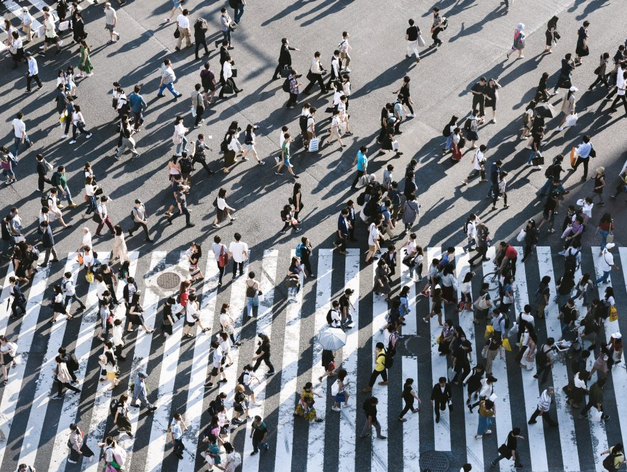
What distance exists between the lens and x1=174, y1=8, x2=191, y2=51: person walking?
39.0m

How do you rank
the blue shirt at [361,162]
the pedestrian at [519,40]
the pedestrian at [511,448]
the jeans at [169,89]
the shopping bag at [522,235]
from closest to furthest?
the pedestrian at [511,448], the shopping bag at [522,235], the blue shirt at [361,162], the jeans at [169,89], the pedestrian at [519,40]

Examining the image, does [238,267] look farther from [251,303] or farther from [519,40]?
[519,40]

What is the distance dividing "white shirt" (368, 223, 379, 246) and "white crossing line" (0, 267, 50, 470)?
32.0ft

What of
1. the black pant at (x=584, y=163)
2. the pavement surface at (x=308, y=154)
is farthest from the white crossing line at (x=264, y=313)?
the black pant at (x=584, y=163)

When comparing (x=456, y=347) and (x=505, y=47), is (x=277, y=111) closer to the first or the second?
(x=505, y=47)

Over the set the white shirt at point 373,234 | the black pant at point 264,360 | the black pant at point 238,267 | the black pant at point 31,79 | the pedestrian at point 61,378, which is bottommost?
the pedestrian at point 61,378

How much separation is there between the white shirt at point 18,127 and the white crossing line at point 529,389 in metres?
16.7

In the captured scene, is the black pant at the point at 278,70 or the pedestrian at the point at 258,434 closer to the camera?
the pedestrian at the point at 258,434

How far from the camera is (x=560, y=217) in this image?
1271 inches

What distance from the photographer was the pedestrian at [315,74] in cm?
3656

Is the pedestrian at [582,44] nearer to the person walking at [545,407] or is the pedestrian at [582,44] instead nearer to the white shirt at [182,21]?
the white shirt at [182,21]

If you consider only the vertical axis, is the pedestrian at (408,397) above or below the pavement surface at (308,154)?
below

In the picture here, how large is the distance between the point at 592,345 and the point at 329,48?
1678 centimetres

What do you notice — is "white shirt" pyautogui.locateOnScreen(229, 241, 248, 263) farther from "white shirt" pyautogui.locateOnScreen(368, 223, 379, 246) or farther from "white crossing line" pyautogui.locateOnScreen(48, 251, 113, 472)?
"white crossing line" pyautogui.locateOnScreen(48, 251, 113, 472)
